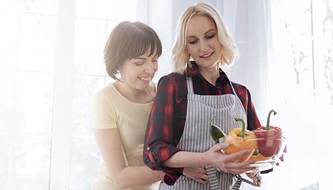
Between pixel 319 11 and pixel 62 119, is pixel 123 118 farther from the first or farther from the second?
pixel 319 11

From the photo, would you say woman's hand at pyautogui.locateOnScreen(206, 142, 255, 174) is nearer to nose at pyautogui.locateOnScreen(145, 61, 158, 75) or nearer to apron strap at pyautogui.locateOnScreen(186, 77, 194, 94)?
apron strap at pyautogui.locateOnScreen(186, 77, 194, 94)

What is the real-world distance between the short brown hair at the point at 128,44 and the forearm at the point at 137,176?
0.29m

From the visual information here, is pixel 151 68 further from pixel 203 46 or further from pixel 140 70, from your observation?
pixel 203 46

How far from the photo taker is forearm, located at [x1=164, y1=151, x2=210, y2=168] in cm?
107

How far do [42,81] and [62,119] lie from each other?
0.14 m

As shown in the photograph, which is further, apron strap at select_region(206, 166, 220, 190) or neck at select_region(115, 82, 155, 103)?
neck at select_region(115, 82, 155, 103)

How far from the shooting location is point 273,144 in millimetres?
1047

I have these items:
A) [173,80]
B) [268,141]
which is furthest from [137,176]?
[268,141]

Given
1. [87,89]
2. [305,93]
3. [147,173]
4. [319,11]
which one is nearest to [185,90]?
[147,173]

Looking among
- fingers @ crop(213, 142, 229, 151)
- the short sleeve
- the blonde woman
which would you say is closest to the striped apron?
the blonde woman

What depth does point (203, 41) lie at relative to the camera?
1241 millimetres

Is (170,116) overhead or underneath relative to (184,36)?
underneath

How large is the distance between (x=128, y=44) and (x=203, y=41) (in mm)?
206

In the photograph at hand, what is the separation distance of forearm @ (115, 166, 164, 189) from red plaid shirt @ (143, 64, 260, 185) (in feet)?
0.21
